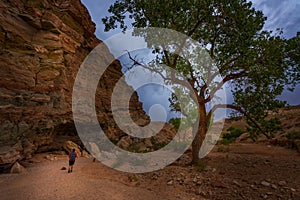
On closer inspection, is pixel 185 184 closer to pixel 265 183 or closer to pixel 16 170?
pixel 265 183

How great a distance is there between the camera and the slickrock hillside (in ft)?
59.7

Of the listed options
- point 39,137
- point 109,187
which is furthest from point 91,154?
point 109,187

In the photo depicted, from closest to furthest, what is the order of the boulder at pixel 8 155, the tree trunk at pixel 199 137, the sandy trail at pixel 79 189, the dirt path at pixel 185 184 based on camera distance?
the dirt path at pixel 185 184 → the sandy trail at pixel 79 189 → the tree trunk at pixel 199 137 → the boulder at pixel 8 155

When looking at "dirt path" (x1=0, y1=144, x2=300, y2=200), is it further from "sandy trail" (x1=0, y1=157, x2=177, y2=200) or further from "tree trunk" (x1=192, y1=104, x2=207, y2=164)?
"tree trunk" (x1=192, y1=104, x2=207, y2=164)

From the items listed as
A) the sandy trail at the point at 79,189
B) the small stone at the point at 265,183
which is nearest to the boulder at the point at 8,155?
the sandy trail at the point at 79,189

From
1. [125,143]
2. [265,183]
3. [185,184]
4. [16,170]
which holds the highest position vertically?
[265,183]

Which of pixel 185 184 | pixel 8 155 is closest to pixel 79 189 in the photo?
pixel 185 184

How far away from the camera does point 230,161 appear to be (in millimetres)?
12867

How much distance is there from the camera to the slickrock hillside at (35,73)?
18203mm

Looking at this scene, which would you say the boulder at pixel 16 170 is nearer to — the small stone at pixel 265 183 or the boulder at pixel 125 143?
the boulder at pixel 125 143

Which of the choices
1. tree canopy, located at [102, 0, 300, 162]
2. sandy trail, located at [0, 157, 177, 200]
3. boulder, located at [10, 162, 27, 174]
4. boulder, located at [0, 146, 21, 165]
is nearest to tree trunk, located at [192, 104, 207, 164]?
tree canopy, located at [102, 0, 300, 162]

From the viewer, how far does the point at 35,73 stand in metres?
20.8

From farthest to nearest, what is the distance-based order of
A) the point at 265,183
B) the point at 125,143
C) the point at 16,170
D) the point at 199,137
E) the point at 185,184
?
the point at 125,143 → the point at 16,170 → the point at 199,137 → the point at 185,184 → the point at 265,183

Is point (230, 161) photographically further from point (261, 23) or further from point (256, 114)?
point (261, 23)
